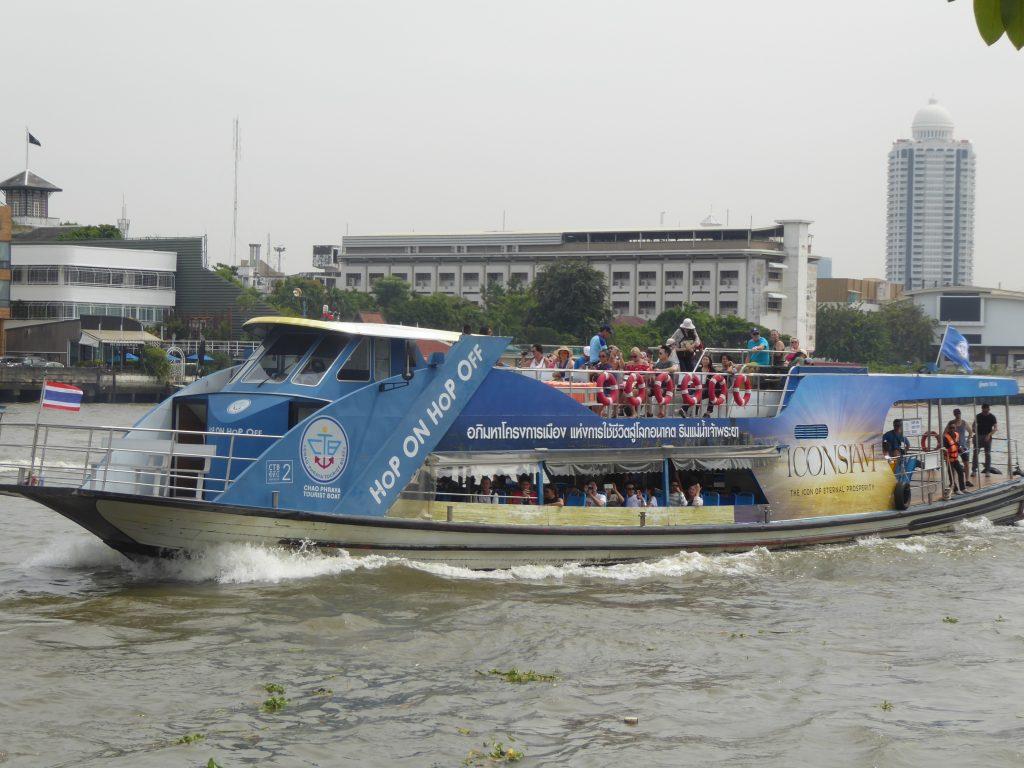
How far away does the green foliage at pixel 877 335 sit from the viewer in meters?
106

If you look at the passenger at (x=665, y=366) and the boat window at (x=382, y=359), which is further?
the passenger at (x=665, y=366)

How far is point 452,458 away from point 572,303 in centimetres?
6896

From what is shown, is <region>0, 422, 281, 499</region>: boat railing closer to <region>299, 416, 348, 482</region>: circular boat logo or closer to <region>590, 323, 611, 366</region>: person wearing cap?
<region>299, 416, 348, 482</region>: circular boat logo

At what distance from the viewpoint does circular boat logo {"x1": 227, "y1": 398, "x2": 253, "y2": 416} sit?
14.5m

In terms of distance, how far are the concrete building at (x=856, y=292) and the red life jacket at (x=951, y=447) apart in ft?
342

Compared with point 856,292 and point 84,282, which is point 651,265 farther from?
point 84,282

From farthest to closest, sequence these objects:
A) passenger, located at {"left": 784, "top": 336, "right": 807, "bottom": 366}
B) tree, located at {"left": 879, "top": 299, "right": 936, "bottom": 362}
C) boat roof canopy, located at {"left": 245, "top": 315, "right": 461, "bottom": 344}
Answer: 1. tree, located at {"left": 879, "top": 299, "right": 936, "bottom": 362}
2. passenger, located at {"left": 784, "top": 336, "right": 807, "bottom": 366}
3. boat roof canopy, located at {"left": 245, "top": 315, "right": 461, "bottom": 344}

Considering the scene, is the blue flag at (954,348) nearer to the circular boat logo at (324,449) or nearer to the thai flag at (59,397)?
the circular boat logo at (324,449)

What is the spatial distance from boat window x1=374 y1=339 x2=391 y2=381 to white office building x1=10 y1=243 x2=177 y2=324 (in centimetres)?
5838

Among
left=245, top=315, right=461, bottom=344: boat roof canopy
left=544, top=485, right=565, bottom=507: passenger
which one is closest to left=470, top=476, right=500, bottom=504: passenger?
left=544, top=485, right=565, bottom=507: passenger

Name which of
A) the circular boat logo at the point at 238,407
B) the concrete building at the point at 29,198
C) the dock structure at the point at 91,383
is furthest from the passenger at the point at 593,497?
the concrete building at the point at 29,198

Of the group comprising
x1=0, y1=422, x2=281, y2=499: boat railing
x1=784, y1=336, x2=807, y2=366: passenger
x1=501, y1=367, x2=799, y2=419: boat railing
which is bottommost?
x1=0, y1=422, x2=281, y2=499: boat railing

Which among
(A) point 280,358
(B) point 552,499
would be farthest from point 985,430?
(A) point 280,358

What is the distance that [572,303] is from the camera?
83.5 m
